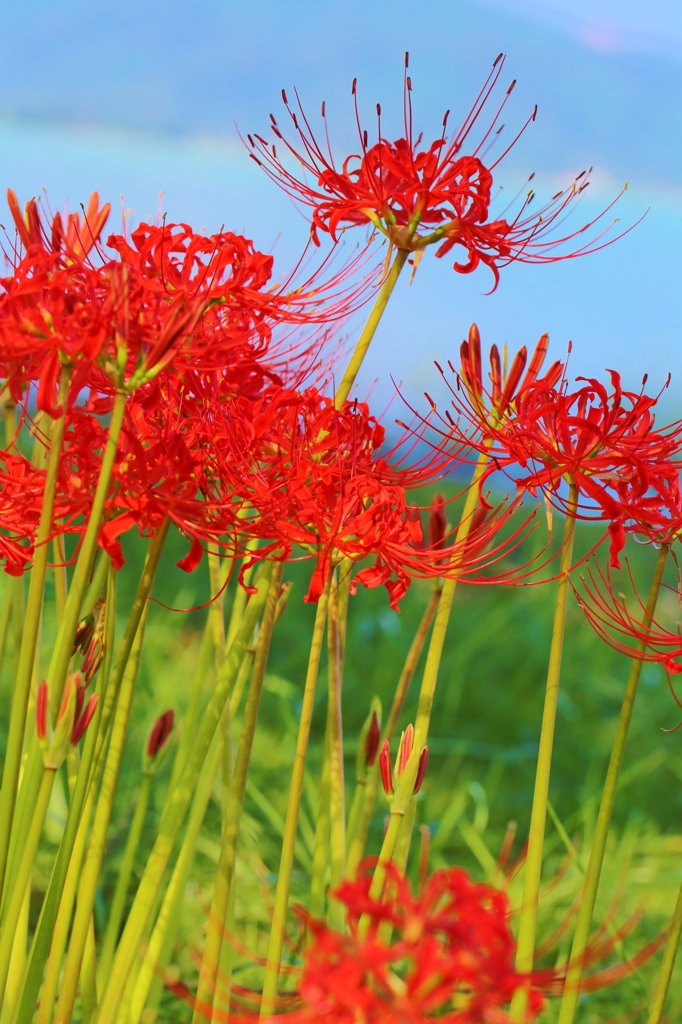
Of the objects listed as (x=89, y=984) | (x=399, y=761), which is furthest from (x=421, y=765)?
(x=89, y=984)

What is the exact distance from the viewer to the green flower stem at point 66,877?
621 mm

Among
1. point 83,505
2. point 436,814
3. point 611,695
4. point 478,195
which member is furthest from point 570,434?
point 611,695

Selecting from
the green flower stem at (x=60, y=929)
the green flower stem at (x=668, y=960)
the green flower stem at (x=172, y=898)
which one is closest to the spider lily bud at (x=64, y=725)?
the green flower stem at (x=60, y=929)

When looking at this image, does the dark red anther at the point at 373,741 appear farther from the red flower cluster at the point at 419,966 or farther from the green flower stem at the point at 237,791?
the red flower cluster at the point at 419,966

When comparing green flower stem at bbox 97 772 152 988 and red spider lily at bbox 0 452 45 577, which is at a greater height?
red spider lily at bbox 0 452 45 577

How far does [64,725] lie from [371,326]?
0.28 m

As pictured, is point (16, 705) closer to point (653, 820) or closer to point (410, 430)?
point (410, 430)

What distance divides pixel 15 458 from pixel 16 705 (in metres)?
0.16

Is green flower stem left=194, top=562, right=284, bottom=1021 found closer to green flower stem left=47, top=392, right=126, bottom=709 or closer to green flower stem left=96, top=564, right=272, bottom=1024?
green flower stem left=96, top=564, right=272, bottom=1024

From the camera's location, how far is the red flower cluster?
0.31 metres

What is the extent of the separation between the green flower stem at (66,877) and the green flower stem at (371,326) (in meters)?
0.18

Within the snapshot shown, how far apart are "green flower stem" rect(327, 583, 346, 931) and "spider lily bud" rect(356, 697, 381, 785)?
0.18 ft

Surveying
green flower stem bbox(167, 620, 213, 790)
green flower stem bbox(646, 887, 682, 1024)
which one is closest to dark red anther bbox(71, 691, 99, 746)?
green flower stem bbox(167, 620, 213, 790)

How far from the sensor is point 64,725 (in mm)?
559
